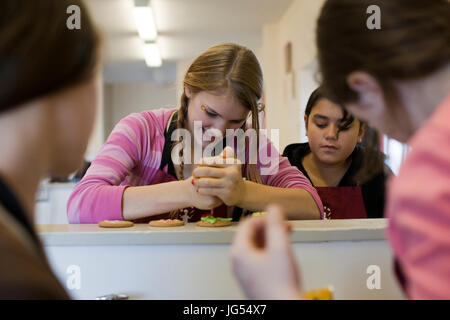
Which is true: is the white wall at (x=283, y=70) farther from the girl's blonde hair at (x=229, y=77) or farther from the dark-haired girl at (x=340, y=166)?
the girl's blonde hair at (x=229, y=77)

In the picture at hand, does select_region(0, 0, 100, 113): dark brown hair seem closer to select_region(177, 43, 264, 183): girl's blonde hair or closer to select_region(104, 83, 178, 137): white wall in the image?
select_region(177, 43, 264, 183): girl's blonde hair

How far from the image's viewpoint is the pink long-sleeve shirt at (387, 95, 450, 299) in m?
0.39

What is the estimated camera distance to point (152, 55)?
6242 mm

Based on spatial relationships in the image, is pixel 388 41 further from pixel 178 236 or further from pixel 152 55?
pixel 152 55

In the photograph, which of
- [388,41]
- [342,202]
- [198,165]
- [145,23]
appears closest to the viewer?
[388,41]

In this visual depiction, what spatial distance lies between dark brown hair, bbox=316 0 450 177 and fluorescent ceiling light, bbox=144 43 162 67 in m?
5.08

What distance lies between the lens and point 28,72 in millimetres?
427

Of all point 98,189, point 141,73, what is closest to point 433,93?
point 98,189

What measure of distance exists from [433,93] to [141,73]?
7.71 m

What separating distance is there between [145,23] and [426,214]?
441 centimetres

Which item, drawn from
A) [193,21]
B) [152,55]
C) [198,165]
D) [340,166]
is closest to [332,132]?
[340,166]

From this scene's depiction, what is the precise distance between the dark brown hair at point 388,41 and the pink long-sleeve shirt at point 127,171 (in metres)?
0.59

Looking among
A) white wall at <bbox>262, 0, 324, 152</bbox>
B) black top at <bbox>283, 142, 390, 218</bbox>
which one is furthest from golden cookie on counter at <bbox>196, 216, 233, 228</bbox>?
white wall at <bbox>262, 0, 324, 152</bbox>

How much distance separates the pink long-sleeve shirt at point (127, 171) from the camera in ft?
3.41
